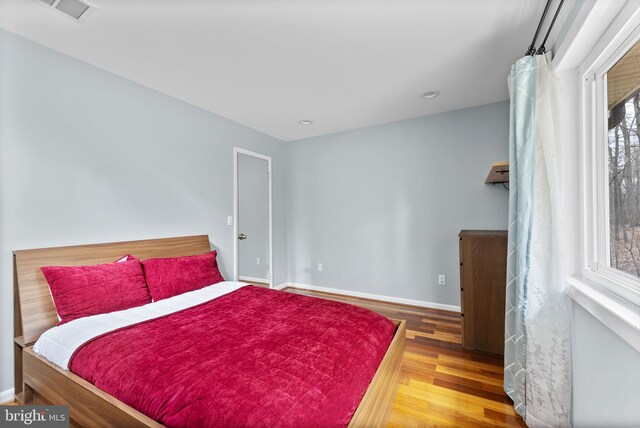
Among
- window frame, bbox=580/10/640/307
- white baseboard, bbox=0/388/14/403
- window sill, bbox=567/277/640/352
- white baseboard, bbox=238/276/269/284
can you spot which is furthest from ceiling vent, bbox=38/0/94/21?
window sill, bbox=567/277/640/352

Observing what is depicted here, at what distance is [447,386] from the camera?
187 cm

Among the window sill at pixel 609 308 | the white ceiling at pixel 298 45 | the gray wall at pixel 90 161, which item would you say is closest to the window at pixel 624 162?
the window sill at pixel 609 308

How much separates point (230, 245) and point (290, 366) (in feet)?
7.90

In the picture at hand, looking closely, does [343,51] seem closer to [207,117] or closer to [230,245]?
[207,117]

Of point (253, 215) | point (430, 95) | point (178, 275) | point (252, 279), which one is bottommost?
point (252, 279)

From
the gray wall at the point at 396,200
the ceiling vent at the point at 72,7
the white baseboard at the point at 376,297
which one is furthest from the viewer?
the white baseboard at the point at 376,297

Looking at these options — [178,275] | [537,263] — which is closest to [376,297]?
[537,263]

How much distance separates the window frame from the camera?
118 centimetres

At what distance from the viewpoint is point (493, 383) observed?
1.90 m

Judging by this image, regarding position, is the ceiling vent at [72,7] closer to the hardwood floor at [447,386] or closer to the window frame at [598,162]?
the window frame at [598,162]

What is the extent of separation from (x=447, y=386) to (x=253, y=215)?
2971mm

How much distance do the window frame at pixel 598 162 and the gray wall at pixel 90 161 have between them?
3203 millimetres

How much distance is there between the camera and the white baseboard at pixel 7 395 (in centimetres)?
171

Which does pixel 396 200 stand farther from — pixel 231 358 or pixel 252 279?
pixel 231 358
